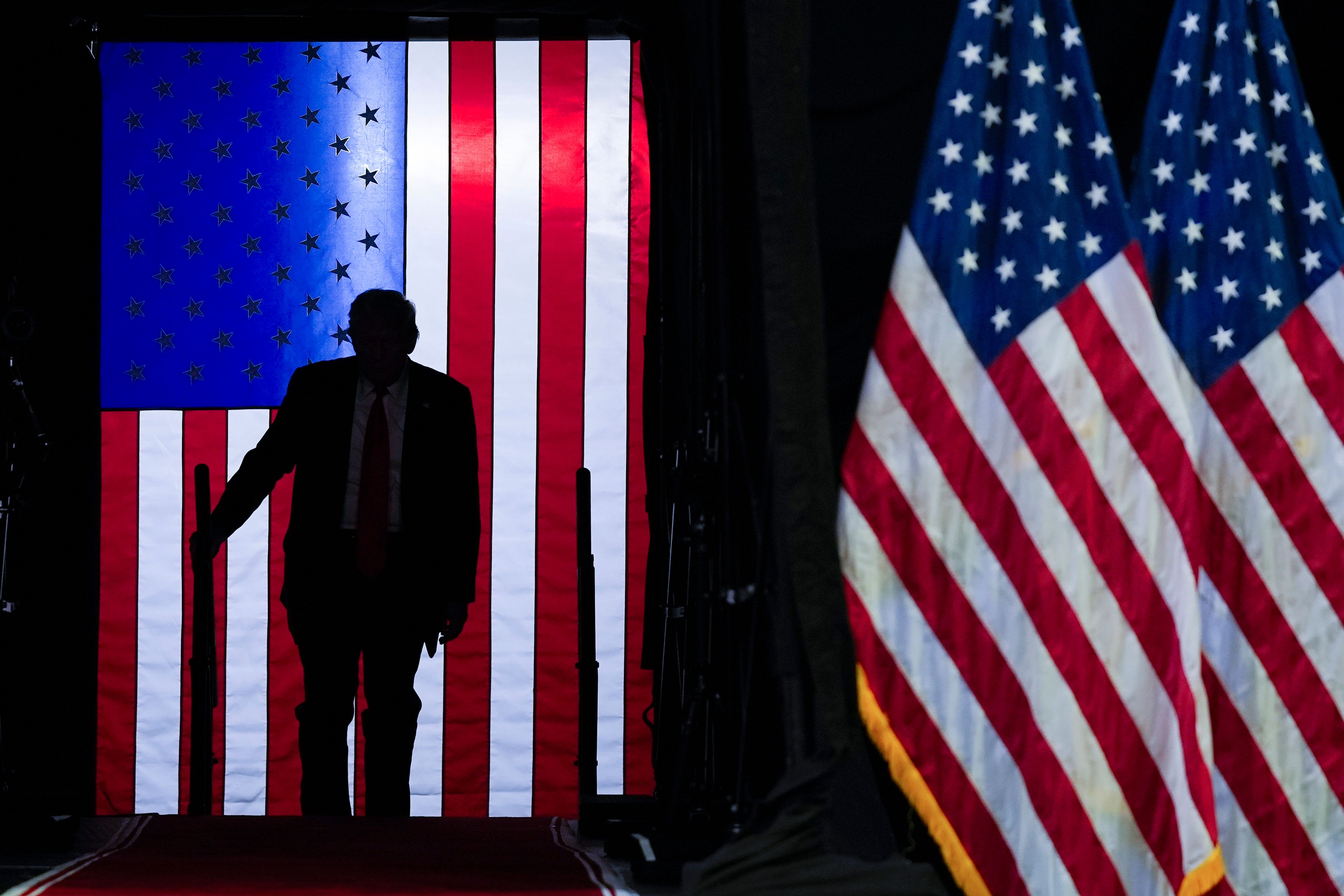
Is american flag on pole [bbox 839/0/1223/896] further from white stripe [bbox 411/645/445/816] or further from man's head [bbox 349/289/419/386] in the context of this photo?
white stripe [bbox 411/645/445/816]

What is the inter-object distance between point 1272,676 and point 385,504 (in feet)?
7.11

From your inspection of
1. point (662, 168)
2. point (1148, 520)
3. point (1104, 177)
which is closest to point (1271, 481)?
point (1148, 520)

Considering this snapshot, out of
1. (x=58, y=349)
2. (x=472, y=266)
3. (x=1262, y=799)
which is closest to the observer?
(x=1262, y=799)

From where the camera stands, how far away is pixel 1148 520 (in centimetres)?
262

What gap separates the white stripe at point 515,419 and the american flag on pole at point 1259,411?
2.23 m

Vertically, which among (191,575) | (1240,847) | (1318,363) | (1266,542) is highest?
(1318,363)

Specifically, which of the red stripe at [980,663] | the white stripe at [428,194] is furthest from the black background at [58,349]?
the red stripe at [980,663]

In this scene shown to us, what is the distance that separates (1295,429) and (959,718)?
0.82 meters

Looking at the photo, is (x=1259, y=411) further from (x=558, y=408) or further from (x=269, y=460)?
(x=269, y=460)

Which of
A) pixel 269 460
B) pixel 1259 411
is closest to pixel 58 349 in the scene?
pixel 269 460

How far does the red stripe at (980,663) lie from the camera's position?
2572 mm

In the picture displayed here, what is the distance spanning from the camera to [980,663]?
260 cm

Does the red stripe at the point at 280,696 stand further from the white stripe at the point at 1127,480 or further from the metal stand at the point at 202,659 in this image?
the white stripe at the point at 1127,480

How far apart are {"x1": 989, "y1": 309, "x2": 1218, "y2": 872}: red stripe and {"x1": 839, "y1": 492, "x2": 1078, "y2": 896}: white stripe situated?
17 centimetres
